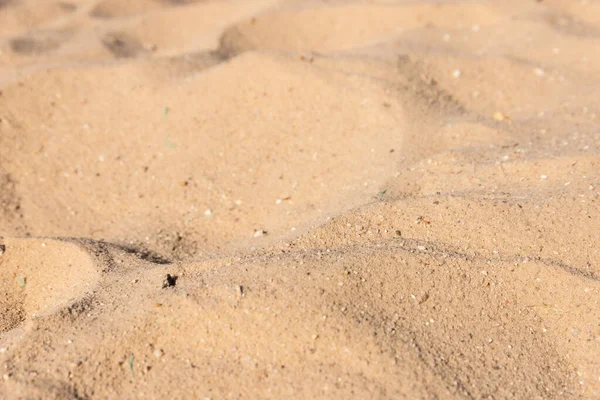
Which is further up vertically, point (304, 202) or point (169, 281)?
point (169, 281)

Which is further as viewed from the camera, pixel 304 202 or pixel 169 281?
pixel 304 202

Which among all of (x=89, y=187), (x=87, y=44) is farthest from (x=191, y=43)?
(x=89, y=187)

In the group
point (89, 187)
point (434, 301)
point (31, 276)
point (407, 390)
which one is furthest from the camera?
point (89, 187)

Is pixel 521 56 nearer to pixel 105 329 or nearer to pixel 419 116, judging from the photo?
pixel 419 116

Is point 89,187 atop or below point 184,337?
below

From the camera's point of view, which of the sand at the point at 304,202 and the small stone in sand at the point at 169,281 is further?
the small stone in sand at the point at 169,281

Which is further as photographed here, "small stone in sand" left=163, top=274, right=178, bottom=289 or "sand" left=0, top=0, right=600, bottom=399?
"small stone in sand" left=163, top=274, right=178, bottom=289

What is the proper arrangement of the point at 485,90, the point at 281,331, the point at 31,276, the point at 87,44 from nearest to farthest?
the point at 281,331, the point at 31,276, the point at 485,90, the point at 87,44

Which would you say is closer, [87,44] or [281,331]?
[281,331]
